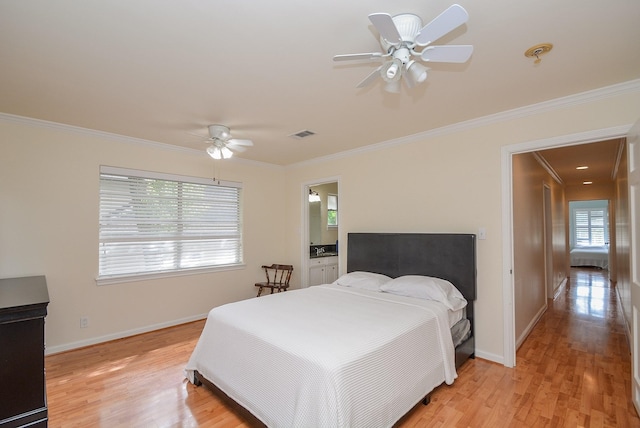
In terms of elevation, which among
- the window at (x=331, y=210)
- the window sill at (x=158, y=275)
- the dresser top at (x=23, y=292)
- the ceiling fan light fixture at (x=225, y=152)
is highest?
the ceiling fan light fixture at (x=225, y=152)

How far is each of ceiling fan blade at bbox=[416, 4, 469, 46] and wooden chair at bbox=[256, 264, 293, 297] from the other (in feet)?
12.9

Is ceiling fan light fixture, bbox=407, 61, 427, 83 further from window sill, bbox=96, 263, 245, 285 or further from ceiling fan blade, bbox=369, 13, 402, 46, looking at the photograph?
window sill, bbox=96, 263, 245, 285

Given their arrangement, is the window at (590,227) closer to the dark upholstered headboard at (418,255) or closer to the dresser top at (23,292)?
the dark upholstered headboard at (418,255)

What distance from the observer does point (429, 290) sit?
9.47 ft

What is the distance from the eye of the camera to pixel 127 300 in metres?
3.75

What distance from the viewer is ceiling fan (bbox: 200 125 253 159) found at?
10.7 ft

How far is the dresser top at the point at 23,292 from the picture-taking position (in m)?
1.91

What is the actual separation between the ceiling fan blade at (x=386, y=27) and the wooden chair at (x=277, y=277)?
386 centimetres

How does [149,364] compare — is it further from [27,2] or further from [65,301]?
[27,2]

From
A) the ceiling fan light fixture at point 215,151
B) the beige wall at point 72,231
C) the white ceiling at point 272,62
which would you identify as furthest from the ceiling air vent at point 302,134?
the beige wall at point 72,231

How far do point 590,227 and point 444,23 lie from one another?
495 inches

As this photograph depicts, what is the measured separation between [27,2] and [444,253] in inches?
141

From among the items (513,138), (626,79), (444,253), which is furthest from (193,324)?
(626,79)

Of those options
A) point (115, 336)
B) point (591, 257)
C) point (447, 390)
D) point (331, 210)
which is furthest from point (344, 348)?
point (591, 257)
